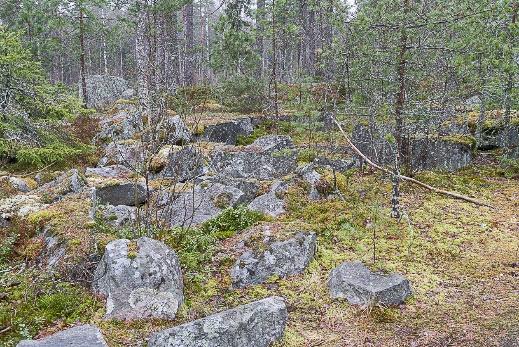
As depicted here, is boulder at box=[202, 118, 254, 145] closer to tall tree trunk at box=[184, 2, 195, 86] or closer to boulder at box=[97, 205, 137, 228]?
boulder at box=[97, 205, 137, 228]

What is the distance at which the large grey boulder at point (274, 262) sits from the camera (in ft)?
19.2

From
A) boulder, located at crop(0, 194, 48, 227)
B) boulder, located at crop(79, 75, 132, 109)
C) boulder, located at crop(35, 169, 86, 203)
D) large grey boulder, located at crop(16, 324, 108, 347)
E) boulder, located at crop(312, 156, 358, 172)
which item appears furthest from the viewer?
boulder, located at crop(79, 75, 132, 109)

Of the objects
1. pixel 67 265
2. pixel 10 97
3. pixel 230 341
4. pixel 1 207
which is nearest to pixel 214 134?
pixel 10 97

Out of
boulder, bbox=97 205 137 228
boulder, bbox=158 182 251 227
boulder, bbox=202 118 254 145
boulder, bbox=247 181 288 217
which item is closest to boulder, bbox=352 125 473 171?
boulder, bbox=247 181 288 217

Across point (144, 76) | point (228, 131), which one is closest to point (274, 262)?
point (144, 76)

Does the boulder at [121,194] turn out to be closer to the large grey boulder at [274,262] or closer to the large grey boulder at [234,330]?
the large grey boulder at [274,262]

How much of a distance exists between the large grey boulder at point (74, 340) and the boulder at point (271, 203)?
4.06 m

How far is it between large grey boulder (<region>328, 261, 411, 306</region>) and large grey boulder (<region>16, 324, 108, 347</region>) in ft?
8.93

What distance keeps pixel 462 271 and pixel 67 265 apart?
16.7 feet

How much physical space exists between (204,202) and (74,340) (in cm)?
416

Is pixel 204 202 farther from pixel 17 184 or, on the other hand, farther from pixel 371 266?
pixel 17 184

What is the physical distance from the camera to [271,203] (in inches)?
311

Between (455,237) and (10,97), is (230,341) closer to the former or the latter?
(455,237)

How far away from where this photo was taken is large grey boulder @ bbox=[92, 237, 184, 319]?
4.84 m
